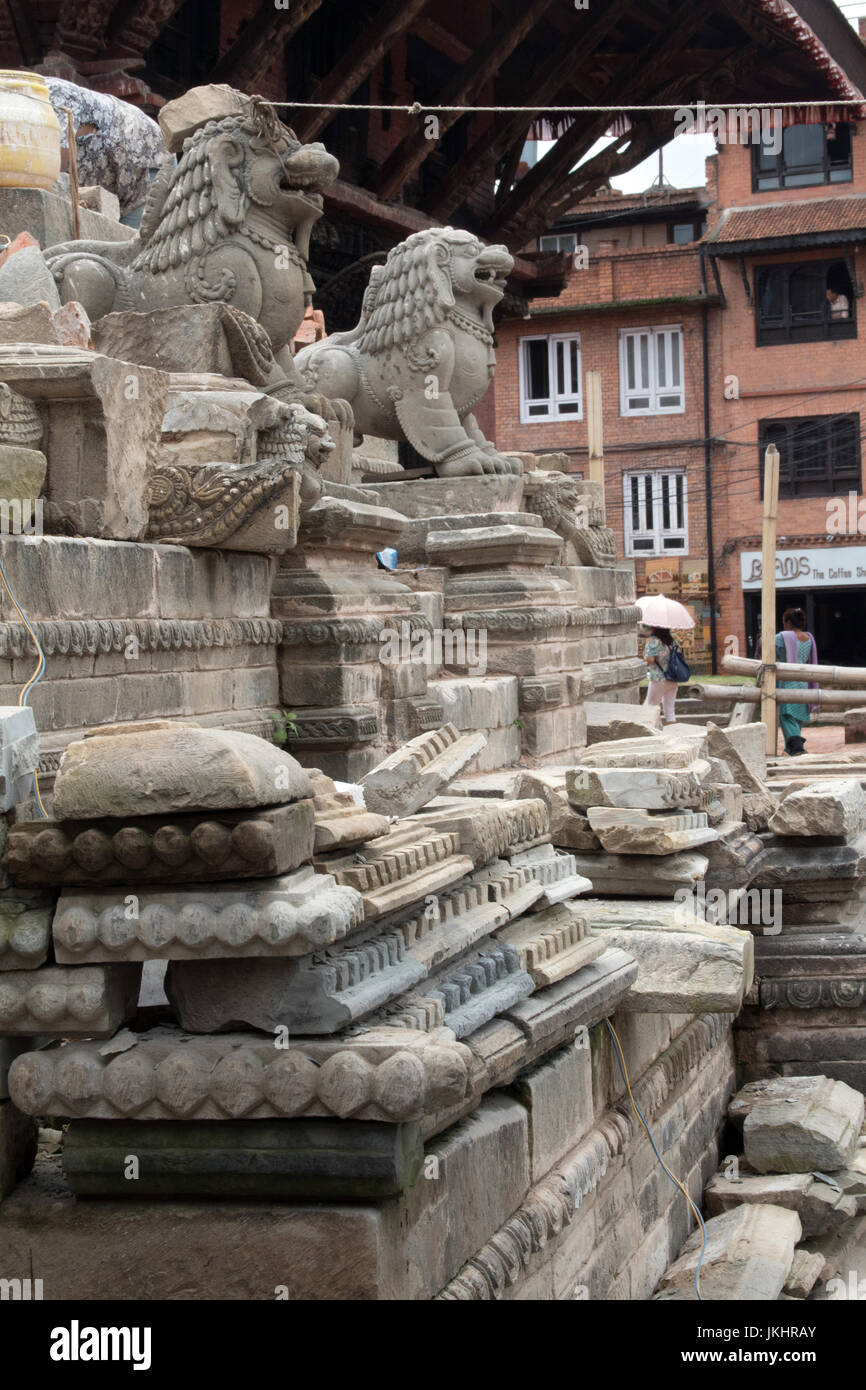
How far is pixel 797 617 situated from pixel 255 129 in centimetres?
1021

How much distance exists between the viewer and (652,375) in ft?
106

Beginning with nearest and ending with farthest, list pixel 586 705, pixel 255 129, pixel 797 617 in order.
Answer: pixel 255 129
pixel 586 705
pixel 797 617

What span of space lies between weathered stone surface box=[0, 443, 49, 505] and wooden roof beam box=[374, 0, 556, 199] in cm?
1230

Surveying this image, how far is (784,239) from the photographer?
3088 centimetres

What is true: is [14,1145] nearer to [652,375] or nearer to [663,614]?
[663,614]

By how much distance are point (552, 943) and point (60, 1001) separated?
1.50 metres

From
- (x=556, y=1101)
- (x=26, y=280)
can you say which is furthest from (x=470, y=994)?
(x=26, y=280)

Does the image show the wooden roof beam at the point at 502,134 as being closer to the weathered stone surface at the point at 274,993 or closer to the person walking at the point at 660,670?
the person walking at the point at 660,670

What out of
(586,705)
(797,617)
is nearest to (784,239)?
(797,617)

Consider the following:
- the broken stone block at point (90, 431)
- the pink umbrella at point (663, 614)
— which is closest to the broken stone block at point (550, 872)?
the broken stone block at point (90, 431)

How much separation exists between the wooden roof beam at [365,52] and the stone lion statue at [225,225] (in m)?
8.30

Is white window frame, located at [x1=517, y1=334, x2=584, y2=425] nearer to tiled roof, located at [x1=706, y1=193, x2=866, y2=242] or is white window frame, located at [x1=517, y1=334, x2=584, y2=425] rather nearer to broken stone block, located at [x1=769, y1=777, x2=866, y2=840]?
tiled roof, located at [x1=706, y1=193, x2=866, y2=242]

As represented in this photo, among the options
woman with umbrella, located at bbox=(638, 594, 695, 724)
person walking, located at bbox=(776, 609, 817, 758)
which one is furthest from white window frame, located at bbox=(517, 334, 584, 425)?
woman with umbrella, located at bbox=(638, 594, 695, 724)

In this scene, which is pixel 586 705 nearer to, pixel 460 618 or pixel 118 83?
pixel 460 618
